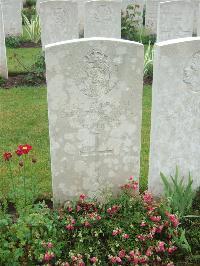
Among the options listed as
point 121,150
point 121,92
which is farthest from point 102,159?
point 121,92

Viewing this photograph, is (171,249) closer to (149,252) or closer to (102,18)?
(149,252)

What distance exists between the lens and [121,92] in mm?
4418

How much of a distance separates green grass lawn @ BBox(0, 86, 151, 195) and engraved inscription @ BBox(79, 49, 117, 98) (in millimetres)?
A: 1495

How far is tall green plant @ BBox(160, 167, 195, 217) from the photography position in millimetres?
4539

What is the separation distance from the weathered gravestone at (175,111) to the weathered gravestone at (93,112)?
190 mm

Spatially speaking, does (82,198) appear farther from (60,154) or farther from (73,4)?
(73,4)

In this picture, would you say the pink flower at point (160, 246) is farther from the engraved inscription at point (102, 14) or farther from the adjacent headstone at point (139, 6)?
the adjacent headstone at point (139, 6)

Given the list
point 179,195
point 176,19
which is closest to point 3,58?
point 176,19

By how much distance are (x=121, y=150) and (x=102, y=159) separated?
0.22 meters

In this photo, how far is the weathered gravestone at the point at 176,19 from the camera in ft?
31.0

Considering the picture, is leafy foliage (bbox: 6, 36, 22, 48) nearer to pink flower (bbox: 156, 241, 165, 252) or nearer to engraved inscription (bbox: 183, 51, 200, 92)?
engraved inscription (bbox: 183, 51, 200, 92)

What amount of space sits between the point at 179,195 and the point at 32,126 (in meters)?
3.43

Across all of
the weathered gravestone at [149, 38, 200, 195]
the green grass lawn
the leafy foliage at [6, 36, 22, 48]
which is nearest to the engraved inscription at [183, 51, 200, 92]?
the weathered gravestone at [149, 38, 200, 195]

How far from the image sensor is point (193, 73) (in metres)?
4.43
